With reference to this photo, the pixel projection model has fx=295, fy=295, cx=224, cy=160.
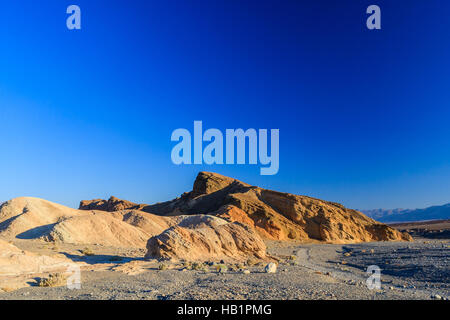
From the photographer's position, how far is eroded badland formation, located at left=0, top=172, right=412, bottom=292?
1645cm

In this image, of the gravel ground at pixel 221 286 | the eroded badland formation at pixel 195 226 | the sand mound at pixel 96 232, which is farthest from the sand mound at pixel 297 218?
the gravel ground at pixel 221 286

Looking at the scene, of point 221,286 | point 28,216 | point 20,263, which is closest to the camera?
point 221,286

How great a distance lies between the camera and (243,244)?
19516 millimetres

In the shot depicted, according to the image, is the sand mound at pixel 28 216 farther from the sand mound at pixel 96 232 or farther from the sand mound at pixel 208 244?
the sand mound at pixel 208 244

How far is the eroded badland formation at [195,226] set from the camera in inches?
648

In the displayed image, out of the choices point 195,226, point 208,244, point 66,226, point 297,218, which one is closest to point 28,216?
point 66,226

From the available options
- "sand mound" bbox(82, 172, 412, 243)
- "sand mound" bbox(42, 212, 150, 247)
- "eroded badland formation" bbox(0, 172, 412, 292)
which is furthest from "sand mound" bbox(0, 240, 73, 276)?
"sand mound" bbox(82, 172, 412, 243)

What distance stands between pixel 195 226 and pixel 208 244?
3.66m

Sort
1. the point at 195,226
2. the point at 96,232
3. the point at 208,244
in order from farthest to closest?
the point at 96,232 < the point at 195,226 < the point at 208,244

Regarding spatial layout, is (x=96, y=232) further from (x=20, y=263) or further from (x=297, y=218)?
(x=297, y=218)

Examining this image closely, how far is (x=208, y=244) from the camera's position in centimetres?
1791

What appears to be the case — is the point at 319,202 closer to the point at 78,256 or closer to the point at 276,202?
the point at 276,202
